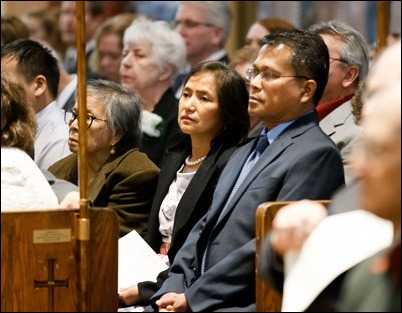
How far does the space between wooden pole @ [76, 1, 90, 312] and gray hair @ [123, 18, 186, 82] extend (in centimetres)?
385

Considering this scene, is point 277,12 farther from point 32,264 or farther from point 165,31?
point 32,264

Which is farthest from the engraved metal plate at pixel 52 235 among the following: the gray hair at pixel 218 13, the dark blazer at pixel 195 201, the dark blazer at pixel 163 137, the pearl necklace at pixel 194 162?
the gray hair at pixel 218 13

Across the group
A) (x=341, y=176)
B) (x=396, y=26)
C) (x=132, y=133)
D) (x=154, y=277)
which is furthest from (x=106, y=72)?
(x=341, y=176)

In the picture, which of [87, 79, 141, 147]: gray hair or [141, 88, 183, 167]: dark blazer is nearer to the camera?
[87, 79, 141, 147]: gray hair

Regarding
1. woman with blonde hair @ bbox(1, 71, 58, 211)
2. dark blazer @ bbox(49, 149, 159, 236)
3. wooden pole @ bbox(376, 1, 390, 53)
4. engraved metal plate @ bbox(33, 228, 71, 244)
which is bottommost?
dark blazer @ bbox(49, 149, 159, 236)

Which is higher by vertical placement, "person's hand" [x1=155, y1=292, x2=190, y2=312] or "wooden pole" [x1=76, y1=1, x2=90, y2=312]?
"wooden pole" [x1=76, y1=1, x2=90, y2=312]

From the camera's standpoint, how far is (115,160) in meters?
5.70

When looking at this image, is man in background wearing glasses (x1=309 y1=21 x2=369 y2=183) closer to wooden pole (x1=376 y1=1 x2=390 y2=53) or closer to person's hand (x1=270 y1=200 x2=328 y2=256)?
wooden pole (x1=376 y1=1 x2=390 y2=53)

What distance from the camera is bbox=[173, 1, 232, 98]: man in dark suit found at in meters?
9.27

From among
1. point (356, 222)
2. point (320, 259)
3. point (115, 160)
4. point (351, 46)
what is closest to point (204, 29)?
point (351, 46)

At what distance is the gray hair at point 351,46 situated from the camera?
19.4ft

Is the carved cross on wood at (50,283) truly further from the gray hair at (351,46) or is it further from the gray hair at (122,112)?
the gray hair at (351,46)

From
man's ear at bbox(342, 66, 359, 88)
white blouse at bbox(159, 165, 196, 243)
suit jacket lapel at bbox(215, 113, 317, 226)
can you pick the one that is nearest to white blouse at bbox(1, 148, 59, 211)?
suit jacket lapel at bbox(215, 113, 317, 226)

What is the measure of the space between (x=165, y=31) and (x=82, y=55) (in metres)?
4.11
